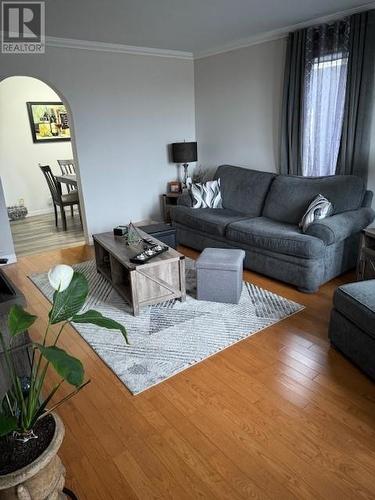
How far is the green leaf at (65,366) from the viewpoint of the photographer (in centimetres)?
84

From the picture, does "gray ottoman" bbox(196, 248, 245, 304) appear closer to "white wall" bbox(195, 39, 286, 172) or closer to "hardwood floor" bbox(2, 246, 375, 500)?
"hardwood floor" bbox(2, 246, 375, 500)

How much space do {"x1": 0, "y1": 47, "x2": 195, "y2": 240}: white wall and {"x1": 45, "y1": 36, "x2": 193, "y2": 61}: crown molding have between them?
0.05 metres

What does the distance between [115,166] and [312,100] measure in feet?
8.24

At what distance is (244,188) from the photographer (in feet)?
13.5

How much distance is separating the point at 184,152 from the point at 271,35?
1.72 m

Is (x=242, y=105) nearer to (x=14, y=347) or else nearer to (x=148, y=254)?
(x=148, y=254)

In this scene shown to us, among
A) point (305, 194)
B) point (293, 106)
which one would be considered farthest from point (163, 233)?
point (293, 106)

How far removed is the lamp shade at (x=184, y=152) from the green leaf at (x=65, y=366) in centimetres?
426

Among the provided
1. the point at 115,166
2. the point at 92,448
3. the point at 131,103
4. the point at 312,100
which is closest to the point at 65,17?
the point at 131,103

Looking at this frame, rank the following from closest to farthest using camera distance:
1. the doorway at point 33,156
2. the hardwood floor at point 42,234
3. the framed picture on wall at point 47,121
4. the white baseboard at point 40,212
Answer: the hardwood floor at point 42,234 → the doorway at point 33,156 → the framed picture on wall at point 47,121 → the white baseboard at point 40,212

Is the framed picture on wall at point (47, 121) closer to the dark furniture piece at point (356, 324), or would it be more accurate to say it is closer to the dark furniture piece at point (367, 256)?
the dark furniture piece at point (367, 256)

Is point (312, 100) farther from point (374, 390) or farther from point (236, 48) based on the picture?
point (374, 390)

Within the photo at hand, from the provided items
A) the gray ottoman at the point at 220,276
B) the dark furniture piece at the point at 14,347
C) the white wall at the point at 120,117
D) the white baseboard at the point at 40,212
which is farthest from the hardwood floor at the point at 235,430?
the white baseboard at the point at 40,212

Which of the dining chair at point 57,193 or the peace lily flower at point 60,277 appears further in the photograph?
the dining chair at point 57,193
